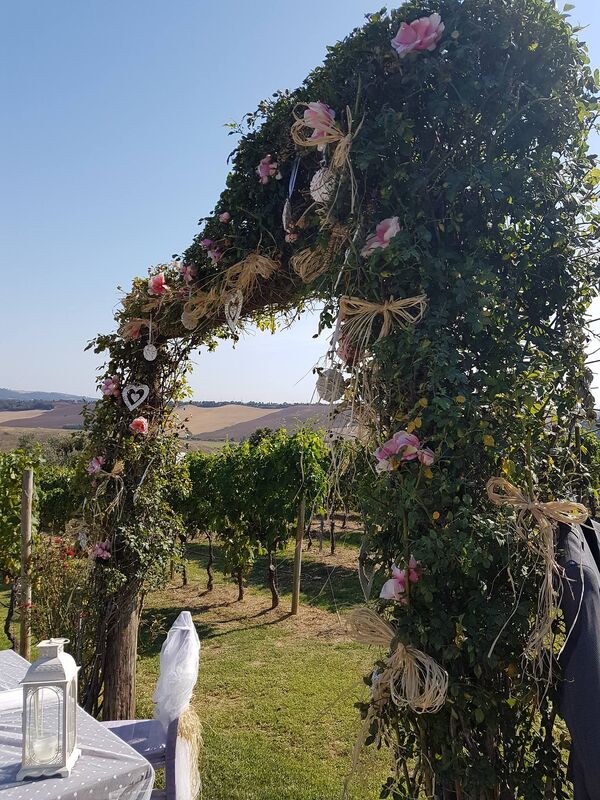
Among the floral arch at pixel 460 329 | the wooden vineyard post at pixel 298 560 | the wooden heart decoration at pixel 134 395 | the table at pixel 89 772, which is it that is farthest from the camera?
the wooden vineyard post at pixel 298 560

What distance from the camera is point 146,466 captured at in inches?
131

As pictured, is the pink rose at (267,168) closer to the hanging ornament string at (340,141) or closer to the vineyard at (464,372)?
the vineyard at (464,372)

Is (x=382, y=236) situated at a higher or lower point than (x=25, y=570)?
higher

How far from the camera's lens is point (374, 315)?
66.1 inches

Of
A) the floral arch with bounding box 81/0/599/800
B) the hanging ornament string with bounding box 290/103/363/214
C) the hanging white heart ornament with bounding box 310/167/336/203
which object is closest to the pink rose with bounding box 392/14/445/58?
the floral arch with bounding box 81/0/599/800

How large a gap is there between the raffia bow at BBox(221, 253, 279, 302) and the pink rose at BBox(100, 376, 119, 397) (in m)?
1.07

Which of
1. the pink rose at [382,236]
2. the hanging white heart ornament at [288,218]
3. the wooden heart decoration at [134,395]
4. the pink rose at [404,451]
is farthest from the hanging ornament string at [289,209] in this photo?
the wooden heart decoration at [134,395]

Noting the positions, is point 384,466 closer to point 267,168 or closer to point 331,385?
point 331,385

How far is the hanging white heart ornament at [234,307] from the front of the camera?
2.47m

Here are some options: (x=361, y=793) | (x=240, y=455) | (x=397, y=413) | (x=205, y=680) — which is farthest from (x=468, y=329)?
(x=240, y=455)

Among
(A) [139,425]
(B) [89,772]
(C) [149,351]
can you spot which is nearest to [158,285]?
(C) [149,351]

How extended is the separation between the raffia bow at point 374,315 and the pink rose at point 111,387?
1.92 meters

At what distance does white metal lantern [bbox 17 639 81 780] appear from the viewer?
1447mm

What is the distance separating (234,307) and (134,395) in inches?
40.8
